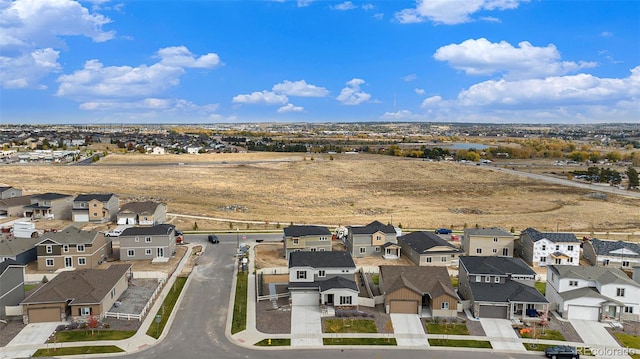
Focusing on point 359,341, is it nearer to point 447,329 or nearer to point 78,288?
point 447,329

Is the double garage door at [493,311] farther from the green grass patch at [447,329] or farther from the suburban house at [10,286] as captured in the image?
the suburban house at [10,286]

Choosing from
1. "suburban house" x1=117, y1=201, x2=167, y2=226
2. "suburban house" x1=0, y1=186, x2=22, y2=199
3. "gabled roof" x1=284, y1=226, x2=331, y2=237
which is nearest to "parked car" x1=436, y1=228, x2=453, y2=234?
"gabled roof" x1=284, y1=226, x2=331, y2=237

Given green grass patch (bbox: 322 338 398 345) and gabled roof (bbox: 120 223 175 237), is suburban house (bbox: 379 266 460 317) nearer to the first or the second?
green grass patch (bbox: 322 338 398 345)

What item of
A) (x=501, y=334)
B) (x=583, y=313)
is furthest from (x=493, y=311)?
(x=583, y=313)

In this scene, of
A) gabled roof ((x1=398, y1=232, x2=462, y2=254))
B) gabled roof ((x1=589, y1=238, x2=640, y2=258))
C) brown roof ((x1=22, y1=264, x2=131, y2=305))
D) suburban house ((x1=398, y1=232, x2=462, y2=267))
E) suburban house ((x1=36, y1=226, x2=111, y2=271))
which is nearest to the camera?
brown roof ((x1=22, y1=264, x2=131, y2=305))

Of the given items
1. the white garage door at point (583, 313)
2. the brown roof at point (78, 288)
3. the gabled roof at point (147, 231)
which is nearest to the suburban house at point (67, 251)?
the gabled roof at point (147, 231)

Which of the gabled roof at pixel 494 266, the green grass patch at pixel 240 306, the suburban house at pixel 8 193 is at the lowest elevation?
the green grass patch at pixel 240 306

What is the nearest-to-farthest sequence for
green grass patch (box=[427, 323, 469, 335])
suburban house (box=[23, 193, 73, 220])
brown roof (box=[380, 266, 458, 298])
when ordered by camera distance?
green grass patch (box=[427, 323, 469, 335]) < brown roof (box=[380, 266, 458, 298]) < suburban house (box=[23, 193, 73, 220])
